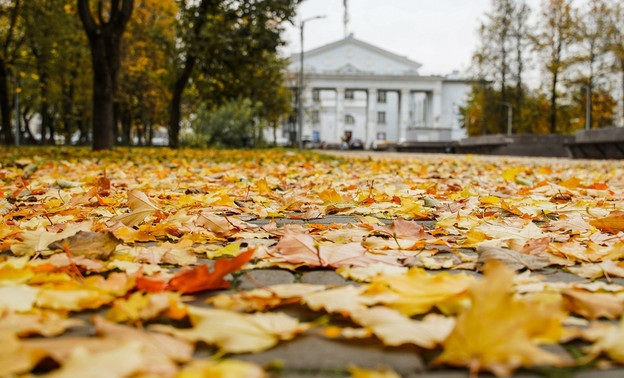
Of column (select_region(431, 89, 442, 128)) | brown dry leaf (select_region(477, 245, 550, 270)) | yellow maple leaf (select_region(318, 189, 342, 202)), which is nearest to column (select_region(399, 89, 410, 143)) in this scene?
column (select_region(431, 89, 442, 128))

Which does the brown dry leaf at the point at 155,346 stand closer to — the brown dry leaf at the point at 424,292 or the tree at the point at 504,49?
the brown dry leaf at the point at 424,292

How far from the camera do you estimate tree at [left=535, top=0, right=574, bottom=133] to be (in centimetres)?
3303

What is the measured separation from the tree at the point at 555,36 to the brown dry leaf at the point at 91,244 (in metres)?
35.2

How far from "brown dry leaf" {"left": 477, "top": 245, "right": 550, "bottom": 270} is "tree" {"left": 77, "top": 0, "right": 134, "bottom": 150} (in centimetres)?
1370

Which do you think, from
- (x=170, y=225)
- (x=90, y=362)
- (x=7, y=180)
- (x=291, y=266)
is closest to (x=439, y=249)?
(x=291, y=266)

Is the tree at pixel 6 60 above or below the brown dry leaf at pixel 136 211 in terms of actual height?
above

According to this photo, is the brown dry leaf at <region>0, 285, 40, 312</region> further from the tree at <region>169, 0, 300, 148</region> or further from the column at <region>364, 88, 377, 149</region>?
the column at <region>364, 88, 377, 149</region>

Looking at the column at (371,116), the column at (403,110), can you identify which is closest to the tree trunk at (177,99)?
the column at (371,116)

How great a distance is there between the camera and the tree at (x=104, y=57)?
45.6 ft

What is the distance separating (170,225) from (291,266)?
91 cm

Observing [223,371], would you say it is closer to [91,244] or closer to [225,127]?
[91,244]

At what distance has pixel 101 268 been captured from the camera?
5.98ft

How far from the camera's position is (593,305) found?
4.58 ft

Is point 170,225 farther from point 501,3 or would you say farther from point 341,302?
point 501,3
